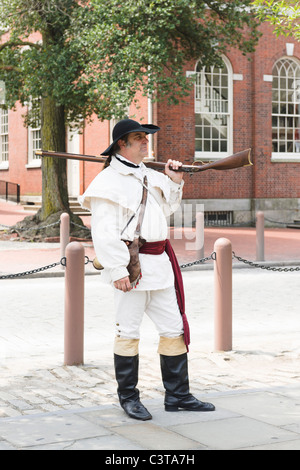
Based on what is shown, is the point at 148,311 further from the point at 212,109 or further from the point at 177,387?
the point at 212,109

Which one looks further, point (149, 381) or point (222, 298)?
point (222, 298)

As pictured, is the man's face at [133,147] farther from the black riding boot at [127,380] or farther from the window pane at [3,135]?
the window pane at [3,135]

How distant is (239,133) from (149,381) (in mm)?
20694

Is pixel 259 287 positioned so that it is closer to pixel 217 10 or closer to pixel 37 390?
pixel 37 390

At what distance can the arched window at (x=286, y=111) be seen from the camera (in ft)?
88.3

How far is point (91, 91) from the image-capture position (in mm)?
17516

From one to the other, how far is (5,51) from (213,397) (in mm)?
17343

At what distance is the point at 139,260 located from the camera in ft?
16.8

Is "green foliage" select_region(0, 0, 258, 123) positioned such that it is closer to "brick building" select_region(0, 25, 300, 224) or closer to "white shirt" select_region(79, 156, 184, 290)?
"brick building" select_region(0, 25, 300, 224)

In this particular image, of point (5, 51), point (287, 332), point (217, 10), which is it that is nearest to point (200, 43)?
point (217, 10)

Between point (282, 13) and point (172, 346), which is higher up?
point (282, 13)

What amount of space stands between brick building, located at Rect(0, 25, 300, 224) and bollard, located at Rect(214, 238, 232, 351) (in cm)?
1694

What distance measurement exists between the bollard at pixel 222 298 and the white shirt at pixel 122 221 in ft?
6.61

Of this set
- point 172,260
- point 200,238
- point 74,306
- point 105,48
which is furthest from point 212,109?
point 172,260
